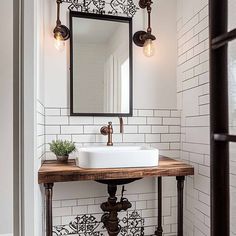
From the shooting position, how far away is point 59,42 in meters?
2.06

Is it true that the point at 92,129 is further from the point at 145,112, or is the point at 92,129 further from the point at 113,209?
the point at 113,209

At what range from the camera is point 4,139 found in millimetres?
2332

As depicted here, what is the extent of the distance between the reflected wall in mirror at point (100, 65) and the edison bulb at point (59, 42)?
8cm

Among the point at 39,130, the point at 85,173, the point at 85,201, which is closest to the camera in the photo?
the point at 85,173

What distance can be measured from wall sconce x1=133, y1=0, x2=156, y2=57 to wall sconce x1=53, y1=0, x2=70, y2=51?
59 cm

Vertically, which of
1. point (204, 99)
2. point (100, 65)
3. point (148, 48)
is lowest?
point (204, 99)

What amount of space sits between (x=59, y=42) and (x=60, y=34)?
2.5 inches

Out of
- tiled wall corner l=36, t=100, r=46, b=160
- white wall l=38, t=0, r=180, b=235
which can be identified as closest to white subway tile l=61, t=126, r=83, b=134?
white wall l=38, t=0, r=180, b=235

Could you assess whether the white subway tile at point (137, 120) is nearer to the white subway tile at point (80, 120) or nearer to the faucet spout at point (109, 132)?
the faucet spout at point (109, 132)

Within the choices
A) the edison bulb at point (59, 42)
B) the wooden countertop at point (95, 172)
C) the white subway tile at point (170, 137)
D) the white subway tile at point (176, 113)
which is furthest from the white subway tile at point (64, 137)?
the white subway tile at point (176, 113)

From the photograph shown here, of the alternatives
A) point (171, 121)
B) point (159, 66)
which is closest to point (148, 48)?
point (159, 66)

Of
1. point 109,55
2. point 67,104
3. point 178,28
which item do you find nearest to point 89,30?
point 109,55

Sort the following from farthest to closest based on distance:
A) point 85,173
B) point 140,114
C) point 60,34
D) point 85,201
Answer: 1. point 140,114
2. point 85,201
3. point 60,34
4. point 85,173

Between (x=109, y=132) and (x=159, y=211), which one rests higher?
(x=109, y=132)
